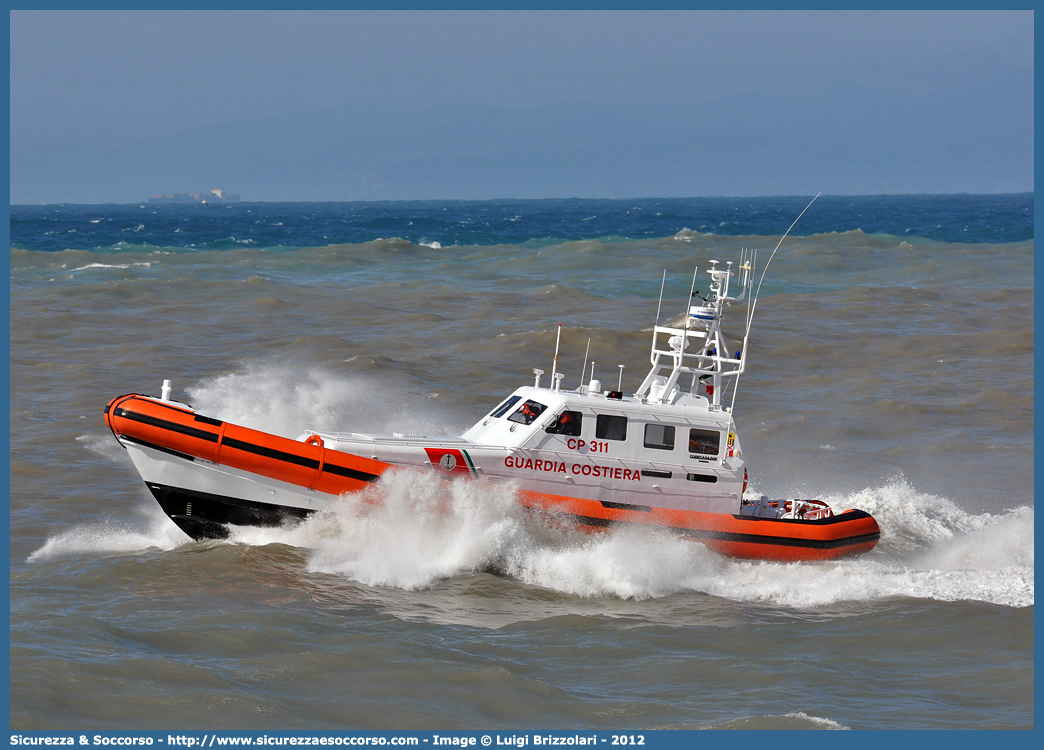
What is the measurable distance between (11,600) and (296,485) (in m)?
2.93

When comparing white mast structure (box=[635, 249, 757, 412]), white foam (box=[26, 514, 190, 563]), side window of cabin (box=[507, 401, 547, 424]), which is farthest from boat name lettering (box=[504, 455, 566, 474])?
white foam (box=[26, 514, 190, 563])

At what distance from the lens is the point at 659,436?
39.9 ft

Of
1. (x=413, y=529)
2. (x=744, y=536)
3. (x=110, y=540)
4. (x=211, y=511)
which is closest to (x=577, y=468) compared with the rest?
(x=413, y=529)

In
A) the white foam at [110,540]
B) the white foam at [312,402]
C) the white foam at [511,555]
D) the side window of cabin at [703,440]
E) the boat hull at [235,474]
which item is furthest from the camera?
the white foam at [312,402]

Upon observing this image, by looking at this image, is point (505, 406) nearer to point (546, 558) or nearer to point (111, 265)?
point (546, 558)

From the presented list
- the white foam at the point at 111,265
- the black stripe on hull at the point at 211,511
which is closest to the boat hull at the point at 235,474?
the black stripe on hull at the point at 211,511

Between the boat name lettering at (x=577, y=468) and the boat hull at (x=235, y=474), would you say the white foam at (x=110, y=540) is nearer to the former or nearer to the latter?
the boat hull at (x=235, y=474)

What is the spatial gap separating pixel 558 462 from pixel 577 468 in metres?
0.23

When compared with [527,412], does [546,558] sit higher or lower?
lower

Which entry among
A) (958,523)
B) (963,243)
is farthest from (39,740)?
(963,243)

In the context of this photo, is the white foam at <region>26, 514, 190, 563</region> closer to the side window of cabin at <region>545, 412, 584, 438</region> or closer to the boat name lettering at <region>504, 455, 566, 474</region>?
the boat name lettering at <region>504, 455, 566, 474</region>

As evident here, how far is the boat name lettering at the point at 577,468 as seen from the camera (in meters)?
11.9

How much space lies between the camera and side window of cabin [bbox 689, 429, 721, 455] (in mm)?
12201

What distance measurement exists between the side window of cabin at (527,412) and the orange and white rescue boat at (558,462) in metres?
0.01
